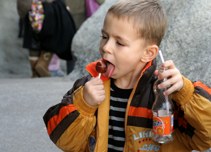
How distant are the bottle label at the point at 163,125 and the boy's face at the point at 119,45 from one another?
0.27 m

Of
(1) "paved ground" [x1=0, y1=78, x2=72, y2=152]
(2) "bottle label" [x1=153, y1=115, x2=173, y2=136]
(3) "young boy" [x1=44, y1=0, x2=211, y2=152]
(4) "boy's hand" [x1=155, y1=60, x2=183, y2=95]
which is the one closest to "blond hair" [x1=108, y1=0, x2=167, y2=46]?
(3) "young boy" [x1=44, y1=0, x2=211, y2=152]

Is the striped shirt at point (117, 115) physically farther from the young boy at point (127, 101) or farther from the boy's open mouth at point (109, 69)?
the boy's open mouth at point (109, 69)

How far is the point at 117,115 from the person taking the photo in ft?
7.56

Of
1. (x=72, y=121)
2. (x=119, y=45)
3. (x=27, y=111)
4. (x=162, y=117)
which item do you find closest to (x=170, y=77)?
(x=162, y=117)

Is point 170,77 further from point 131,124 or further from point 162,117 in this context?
point 131,124

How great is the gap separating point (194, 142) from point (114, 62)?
0.50m

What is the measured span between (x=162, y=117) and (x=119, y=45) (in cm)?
37

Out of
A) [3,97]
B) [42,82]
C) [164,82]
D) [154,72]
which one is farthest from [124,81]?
[42,82]

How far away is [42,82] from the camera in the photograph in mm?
5824

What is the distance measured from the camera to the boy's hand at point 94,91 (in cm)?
212

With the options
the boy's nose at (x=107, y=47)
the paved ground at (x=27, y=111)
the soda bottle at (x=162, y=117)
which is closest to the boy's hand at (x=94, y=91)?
the boy's nose at (x=107, y=47)

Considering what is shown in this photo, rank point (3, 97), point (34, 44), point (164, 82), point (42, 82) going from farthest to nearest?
point (34, 44)
point (42, 82)
point (3, 97)
point (164, 82)

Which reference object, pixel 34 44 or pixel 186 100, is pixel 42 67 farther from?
pixel 186 100

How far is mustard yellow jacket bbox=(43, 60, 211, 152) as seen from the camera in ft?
7.17
